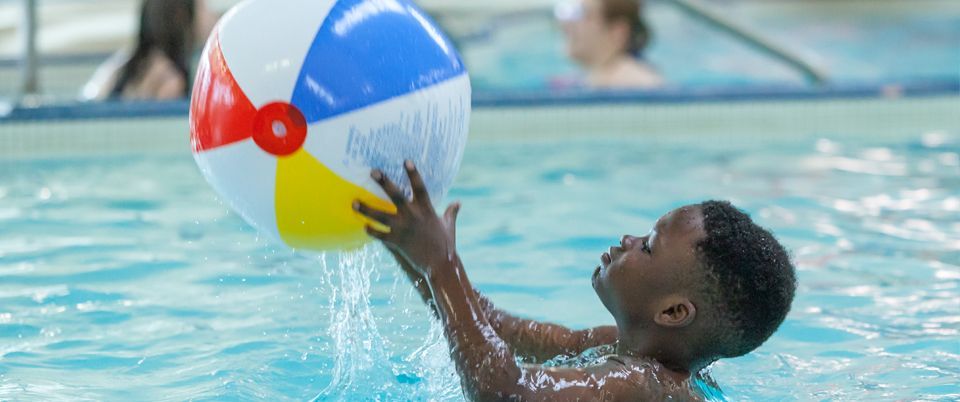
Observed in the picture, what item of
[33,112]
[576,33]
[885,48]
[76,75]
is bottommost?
[76,75]

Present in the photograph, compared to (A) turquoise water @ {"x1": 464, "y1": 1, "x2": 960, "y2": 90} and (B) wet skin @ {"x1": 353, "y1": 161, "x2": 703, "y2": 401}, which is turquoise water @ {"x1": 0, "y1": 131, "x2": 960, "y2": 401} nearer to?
(B) wet skin @ {"x1": 353, "y1": 161, "x2": 703, "y2": 401}

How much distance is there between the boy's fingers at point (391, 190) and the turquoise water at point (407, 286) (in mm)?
437

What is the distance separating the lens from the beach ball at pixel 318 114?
243cm

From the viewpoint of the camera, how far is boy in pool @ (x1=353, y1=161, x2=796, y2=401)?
2.48 metres

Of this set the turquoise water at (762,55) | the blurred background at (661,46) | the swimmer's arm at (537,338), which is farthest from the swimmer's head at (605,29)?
the swimmer's arm at (537,338)

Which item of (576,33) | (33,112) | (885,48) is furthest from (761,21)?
(33,112)

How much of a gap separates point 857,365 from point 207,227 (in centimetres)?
255

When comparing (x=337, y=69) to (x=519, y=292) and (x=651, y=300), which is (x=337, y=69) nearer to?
(x=651, y=300)

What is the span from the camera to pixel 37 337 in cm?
353

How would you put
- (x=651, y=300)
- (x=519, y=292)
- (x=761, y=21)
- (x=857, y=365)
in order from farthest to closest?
(x=761, y=21) → (x=519, y=292) → (x=857, y=365) → (x=651, y=300)

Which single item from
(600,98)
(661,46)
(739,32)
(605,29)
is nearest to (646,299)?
(600,98)

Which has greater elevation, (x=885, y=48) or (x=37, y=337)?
(x=885, y=48)

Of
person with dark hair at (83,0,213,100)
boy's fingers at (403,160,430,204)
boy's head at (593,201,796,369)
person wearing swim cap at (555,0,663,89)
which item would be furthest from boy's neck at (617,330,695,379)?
person wearing swim cap at (555,0,663,89)

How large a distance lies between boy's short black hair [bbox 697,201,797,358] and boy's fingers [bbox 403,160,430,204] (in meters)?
0.61
